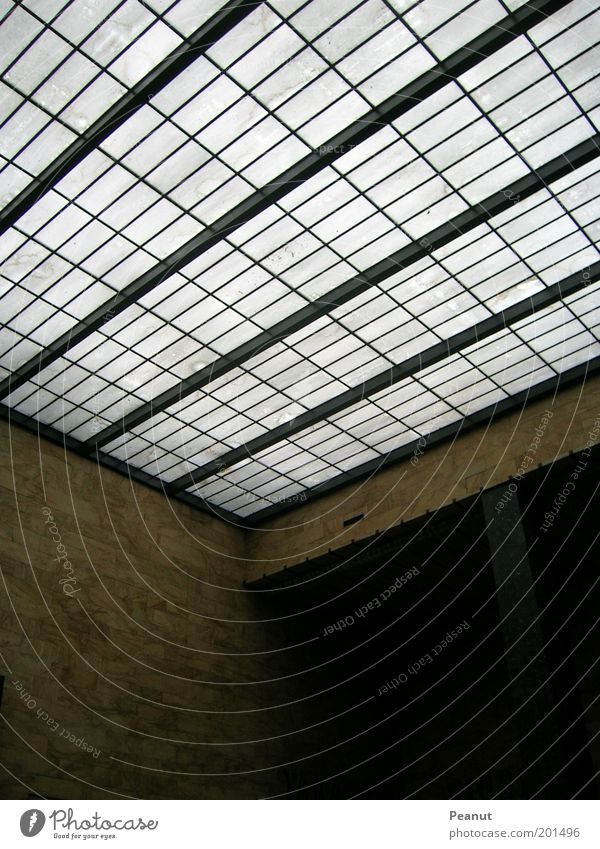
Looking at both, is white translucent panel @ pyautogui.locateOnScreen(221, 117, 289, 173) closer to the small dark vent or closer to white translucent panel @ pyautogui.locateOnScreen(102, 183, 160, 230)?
white translucent panel @ pyautogui.locateOnScreen(102, 183, 160, 230)

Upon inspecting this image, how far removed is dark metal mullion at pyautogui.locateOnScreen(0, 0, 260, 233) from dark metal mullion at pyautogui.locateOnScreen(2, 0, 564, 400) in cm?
365

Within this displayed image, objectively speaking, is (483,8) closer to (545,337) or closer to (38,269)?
(545,337)

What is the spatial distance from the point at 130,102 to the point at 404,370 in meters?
11.9

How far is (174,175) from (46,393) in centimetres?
947

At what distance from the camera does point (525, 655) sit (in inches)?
960

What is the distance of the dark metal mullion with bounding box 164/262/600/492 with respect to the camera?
80.5 feet

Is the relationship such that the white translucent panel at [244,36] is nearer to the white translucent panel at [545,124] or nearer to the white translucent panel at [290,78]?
the white translucent panel at [290,78]

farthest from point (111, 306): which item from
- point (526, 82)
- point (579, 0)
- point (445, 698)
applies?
point (445, 698)

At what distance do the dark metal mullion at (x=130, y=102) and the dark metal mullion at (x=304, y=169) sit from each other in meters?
3.65

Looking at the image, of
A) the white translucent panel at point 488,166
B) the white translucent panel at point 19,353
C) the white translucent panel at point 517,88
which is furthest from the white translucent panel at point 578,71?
the white translucent panel at point 19,353

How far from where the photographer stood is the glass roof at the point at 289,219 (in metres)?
18.3

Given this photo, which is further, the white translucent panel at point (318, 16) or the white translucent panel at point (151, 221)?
the white translucent panel at point (151, 221)

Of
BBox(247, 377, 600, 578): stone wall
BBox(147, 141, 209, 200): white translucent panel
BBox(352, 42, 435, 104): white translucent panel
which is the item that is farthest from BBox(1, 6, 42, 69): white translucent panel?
BBox(247, 377, 600, 578): stone wall

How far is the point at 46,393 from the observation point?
2725 cm
